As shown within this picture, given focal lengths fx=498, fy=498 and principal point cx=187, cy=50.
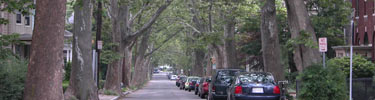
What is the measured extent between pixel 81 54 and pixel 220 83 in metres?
6.38

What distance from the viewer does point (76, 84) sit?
19.0 m

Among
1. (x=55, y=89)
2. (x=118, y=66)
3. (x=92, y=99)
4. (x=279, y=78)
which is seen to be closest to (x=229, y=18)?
(x=118, y=66)

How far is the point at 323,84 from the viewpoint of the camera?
1599cm

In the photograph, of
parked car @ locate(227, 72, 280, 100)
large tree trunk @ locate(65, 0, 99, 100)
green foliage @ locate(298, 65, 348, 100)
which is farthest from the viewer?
large tree trunk @ locate(65, 0, 99, 100)

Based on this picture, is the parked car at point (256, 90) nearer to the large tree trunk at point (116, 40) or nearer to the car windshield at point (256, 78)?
the car windshield at point (256, 78)

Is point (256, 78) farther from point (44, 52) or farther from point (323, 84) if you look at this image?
point (44, 52)

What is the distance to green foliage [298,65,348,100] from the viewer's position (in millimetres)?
15953

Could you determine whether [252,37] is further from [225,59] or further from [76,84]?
[76,84]

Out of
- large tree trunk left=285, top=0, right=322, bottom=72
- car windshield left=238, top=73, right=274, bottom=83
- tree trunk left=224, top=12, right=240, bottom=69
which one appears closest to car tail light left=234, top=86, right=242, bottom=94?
car windshield left=238, top=73, right=274, bottom=83

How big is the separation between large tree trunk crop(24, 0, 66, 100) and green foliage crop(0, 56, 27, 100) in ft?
5.22

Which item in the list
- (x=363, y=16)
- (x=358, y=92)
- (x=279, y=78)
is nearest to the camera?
(x=358, y=92)

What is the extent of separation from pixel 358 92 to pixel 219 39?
780 inches

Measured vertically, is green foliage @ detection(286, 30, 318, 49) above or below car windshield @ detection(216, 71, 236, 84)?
above

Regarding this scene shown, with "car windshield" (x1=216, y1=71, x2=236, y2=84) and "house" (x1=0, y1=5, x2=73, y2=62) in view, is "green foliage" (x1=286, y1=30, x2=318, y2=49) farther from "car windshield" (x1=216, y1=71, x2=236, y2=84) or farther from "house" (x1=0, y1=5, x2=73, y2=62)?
"house" (x1=0, y1=5, x2=73, y2=62)
